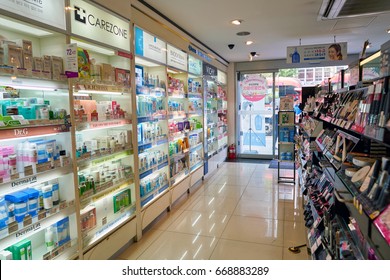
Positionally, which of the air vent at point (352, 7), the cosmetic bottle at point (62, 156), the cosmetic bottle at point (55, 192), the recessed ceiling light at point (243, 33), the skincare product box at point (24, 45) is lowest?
the cosmetic bottle at point (55, 192)

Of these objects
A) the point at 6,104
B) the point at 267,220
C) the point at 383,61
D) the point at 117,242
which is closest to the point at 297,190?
the point at 267,220

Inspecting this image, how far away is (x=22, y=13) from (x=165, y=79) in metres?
2.61

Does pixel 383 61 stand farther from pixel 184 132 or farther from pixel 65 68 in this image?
pixel 184 132

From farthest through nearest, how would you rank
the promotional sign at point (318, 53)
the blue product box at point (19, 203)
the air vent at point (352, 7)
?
the promotional sign at point (318, 53), the air vent at point (352, 7), the blue product box at point (19, 203)

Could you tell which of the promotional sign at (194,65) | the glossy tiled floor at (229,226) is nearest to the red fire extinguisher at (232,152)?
the glossy tiled floor at (229,226)

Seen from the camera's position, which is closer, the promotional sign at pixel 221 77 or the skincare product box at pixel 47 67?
the skincare product box at pixel 47 67

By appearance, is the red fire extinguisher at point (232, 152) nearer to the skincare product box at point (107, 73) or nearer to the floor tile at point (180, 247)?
the floor tile at point (180, 247)

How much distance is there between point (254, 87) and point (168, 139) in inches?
213

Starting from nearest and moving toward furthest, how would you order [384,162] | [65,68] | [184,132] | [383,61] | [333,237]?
[384,162], [383,61], [333,237], [65,68], [184,132]

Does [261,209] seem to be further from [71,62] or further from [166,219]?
[71,62]

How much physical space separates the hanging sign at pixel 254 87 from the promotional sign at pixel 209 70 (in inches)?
78.7

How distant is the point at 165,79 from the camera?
4.52 meters

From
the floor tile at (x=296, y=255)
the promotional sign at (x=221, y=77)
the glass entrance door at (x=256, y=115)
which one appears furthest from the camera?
the glass entrance door at (x=256, y=115)

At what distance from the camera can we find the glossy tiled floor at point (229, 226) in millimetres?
3285
